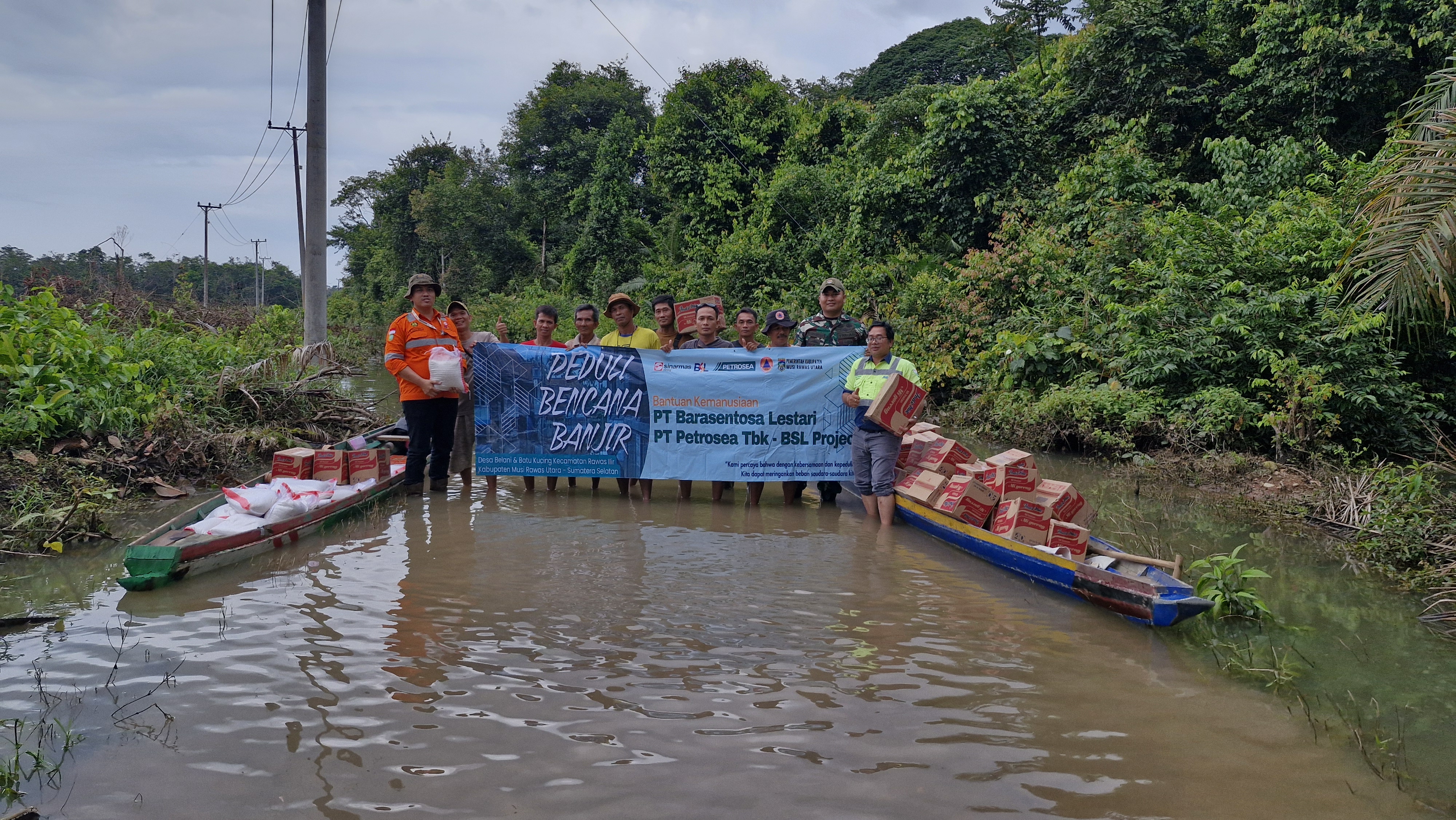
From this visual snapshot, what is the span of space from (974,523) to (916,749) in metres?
3.51

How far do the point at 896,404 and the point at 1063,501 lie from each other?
1635 millimetres

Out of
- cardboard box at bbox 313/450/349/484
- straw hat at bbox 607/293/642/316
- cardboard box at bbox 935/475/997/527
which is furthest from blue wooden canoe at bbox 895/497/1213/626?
cardboard box at bbox 313/450/349/484

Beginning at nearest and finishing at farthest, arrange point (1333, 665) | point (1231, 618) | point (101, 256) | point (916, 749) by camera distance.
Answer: point (916, 749)
point (1333, 665)
point (1231, 618)
point (101, 256)

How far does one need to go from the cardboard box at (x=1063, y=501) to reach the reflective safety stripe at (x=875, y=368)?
5.54 feet

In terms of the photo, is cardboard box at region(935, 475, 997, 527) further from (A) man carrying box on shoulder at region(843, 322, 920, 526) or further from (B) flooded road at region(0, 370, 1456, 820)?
(A) man carrying box on shoulder at region(843, 322, 920, 526)

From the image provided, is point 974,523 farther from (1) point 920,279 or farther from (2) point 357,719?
(1) point 920,279

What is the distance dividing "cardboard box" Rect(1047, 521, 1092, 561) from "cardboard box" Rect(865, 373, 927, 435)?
1.76 metres

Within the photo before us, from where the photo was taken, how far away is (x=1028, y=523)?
6.73m

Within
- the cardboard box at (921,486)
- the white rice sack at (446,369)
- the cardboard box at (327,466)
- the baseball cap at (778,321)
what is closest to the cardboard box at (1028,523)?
the cardboard box at (921,486)

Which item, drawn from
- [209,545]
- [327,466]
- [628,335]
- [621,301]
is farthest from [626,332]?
[209,545]

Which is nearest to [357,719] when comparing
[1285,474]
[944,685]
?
[944,685]

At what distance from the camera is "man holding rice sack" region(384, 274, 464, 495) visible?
326 inches

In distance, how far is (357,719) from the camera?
13.5 feet

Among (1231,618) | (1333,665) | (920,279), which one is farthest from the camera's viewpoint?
(920,279)
